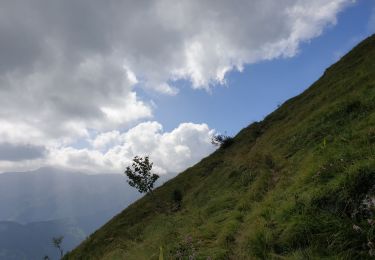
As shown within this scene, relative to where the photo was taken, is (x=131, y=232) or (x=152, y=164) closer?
(x=131, y=232)

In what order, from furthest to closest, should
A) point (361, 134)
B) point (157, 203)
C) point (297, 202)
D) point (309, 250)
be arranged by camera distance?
point (157, 203), point (361, 134), point (297, 202), point (309, 250)

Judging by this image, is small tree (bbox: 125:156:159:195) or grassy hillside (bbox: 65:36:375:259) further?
small tree (bbox: 125:156:159:195)

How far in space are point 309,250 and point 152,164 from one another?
163 ft

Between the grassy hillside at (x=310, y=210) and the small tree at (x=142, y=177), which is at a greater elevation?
the small tree at (x=142, y=177)

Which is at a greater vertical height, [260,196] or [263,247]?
[260,196]

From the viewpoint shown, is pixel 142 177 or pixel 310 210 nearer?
pixel 310 210

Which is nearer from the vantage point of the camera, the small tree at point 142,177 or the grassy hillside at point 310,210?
the grassy hillside at point 310,210

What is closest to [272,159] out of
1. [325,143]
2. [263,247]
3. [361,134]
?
[325,143]

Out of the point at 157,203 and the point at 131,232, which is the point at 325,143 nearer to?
the point at 131,232

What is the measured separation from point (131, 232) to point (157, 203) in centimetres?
865

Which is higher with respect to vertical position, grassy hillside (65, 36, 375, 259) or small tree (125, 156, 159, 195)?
small tree (125, 156, 159, 195)

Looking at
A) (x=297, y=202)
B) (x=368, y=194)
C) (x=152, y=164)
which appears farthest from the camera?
(x=152, y=164)

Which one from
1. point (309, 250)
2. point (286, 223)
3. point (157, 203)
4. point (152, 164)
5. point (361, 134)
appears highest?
point (152, 164)

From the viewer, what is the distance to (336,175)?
29.3 feet
